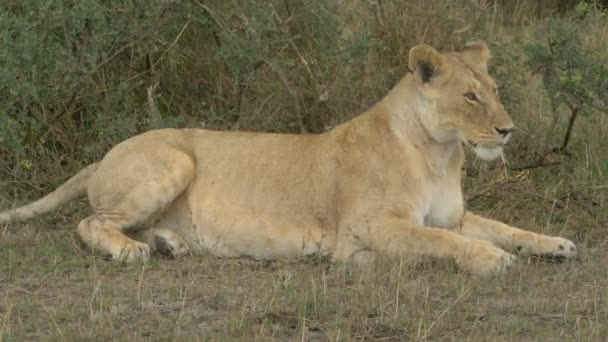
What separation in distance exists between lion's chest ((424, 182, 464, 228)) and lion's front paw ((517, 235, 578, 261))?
374mm

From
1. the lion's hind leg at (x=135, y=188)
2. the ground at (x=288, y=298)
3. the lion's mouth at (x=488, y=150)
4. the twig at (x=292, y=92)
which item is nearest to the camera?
the ground at (x=288, y=298)

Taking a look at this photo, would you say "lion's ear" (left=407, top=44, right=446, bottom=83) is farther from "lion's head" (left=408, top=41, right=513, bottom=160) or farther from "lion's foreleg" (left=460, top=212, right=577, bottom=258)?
"lion's foreleg" (left=460, top=212, right=577, bottom=258)

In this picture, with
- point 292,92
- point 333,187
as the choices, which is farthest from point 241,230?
point 292,92

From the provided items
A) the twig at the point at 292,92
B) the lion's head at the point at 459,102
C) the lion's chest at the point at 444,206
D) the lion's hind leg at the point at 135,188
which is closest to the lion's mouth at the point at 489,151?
the lion's head at the point at 459,102

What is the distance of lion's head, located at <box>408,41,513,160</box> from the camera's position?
5105 millimetres

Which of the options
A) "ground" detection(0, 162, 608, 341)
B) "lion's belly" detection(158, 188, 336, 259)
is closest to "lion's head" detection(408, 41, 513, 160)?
"ground" detection(0, 162, 608, 341)

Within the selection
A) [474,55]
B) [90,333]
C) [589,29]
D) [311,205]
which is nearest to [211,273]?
[311,205]

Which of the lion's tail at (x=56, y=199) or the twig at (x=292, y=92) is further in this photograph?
the twig at (x=292, y=92)

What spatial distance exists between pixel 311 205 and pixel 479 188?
1.37 metres

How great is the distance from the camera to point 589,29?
8.12 m

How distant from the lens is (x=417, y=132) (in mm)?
5309

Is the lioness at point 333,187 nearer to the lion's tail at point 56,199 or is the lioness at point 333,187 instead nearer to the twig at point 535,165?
the lion's tail at point 56,199

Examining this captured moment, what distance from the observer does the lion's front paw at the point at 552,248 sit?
5.20 m

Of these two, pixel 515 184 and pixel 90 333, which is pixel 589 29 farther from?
pixel 90 333
